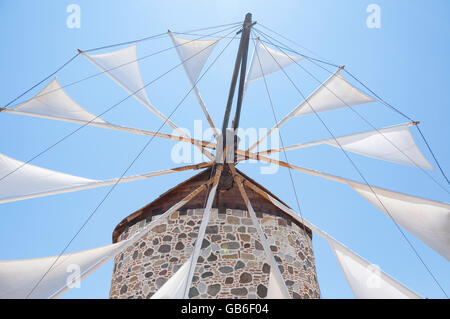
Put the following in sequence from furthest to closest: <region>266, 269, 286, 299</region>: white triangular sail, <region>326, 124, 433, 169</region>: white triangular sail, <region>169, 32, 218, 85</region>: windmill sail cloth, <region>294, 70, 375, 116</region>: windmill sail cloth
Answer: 1. <region>294, 70, 375, 116</region>: windmill sail cloth
2. <region>169, 32, 218, 85</region>: windmill sail cloth
3. <region>326, 124, 433, 169</region>: white triangular sail
4. <region>266, 269, 286, 299</region>: white triangular sail

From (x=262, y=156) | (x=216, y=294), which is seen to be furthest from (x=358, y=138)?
(x=216, y=294)

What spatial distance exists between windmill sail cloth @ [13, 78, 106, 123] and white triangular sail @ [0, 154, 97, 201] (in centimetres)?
96

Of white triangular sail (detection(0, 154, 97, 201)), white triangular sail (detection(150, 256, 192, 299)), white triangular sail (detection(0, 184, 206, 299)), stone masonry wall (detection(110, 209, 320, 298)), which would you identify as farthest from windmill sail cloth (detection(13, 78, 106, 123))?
white triangular sail (detection(150, 256, 192, 299))

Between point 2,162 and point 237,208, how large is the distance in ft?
11.7

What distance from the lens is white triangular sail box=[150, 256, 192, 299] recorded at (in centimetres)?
296

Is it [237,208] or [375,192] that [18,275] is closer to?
[237,208]

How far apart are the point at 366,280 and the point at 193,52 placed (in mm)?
4983

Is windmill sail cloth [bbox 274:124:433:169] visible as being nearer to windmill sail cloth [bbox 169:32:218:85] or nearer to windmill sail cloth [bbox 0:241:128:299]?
windmill sail cloth [bbox 169:32:218:85]

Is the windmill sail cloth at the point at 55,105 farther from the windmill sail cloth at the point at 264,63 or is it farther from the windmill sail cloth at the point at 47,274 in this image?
the windmill sail cloth at the point at 264,63

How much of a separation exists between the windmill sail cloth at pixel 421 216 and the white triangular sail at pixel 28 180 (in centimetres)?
412

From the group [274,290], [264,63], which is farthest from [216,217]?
[264,63]

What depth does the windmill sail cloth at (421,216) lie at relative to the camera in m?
4.11

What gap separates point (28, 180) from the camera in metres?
5.00

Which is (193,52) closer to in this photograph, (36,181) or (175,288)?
(36,181)
